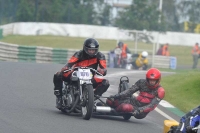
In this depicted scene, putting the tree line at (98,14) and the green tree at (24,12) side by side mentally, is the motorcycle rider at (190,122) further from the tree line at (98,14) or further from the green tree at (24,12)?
the green tree at (24,12)

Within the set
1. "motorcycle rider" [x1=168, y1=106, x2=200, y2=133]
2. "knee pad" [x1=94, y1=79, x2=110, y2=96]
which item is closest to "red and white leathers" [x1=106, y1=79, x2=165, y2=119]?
"knee pad" [x1=94, y1=79, x2=110, y2=96]

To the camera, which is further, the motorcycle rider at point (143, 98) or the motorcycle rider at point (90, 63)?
the motorcycle rider at point (90, 63)

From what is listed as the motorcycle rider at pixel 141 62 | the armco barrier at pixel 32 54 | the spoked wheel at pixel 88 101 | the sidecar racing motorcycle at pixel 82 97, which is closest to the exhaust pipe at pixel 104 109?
the sidecar racing motorcycle at pixel 82 97

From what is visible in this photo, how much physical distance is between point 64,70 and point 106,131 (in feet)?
6.97

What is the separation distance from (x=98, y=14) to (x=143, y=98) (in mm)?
42480

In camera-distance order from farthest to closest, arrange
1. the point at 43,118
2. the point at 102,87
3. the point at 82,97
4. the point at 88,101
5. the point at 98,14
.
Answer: the point at 98,14, the point at 102,87, the point at 82,97, the point at 88,101, the point at 43,118

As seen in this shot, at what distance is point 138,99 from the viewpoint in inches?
489

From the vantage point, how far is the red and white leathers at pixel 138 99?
39.8ft

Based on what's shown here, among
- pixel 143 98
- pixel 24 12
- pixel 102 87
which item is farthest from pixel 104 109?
pixel 24 12

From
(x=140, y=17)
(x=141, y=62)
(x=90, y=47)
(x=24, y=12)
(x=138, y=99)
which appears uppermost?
(x=24, y=12)

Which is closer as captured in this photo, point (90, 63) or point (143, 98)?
point (143, 98)

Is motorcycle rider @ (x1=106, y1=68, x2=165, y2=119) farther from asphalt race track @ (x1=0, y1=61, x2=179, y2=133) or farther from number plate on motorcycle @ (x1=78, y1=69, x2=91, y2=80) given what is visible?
number plate on motorcycle @ (x1=78, y1=69, x2=91, y2=80)

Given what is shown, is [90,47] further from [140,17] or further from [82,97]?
[140,17]

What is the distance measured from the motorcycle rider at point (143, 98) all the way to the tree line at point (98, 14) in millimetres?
30496
